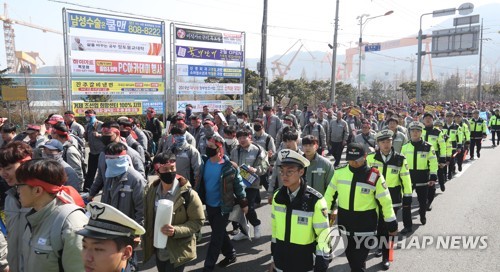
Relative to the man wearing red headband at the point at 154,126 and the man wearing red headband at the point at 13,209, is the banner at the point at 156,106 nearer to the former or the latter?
the man wearing red headband at the point at 154,126

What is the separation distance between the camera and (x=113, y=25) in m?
14.7

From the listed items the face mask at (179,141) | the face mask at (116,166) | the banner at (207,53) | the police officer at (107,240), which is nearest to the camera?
the police officer at (107,240)

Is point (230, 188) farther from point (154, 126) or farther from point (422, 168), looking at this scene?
point (154, 126)

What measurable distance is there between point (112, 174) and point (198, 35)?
47.0 feet

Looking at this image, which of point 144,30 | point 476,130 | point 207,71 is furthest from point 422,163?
point 207,71

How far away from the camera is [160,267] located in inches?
153

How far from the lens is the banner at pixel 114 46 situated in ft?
45.4

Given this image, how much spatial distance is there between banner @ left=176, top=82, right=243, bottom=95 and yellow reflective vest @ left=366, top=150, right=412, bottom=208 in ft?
41.6

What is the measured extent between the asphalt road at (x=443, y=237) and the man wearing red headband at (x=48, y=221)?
286 cm

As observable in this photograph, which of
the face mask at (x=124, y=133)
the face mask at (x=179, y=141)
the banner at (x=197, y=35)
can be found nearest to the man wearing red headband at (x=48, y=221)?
the face mask at (x=179, y=141)

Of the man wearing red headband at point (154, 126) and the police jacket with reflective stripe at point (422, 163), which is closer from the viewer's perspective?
the police jacket with reflective stripe at point (422, 163)

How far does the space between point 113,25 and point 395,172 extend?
12506 mm

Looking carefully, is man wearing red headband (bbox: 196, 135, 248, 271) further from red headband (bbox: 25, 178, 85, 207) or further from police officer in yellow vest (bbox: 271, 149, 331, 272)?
red headband (bbox: 25, 178, 85, 207)

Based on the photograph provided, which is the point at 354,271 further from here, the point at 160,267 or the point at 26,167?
the point at 26,167
